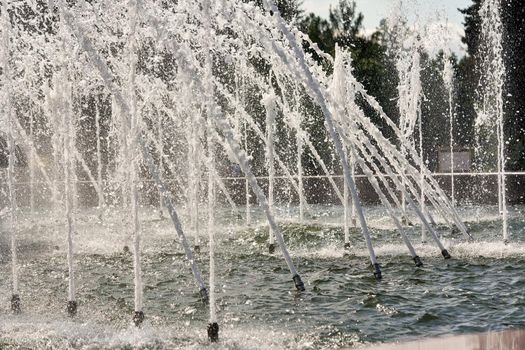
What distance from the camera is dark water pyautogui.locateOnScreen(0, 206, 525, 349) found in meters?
10.6

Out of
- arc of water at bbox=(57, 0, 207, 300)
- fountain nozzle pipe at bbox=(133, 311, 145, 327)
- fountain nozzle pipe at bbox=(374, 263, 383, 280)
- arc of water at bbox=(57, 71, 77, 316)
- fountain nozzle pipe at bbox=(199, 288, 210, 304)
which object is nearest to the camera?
fountain nozzle pipe at bbox=(133, 311, 145, 327)

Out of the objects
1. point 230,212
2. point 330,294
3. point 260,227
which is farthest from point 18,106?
point 330,294

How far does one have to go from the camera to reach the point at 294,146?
4822 centimetres

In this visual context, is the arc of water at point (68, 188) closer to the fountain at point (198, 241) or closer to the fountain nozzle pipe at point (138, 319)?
the fountain at point (198, 241)

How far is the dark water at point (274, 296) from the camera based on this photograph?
10578 millimetres

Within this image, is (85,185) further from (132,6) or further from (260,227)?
(132,6)

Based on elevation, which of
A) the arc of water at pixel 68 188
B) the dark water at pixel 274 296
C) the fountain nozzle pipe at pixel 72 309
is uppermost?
the arc of water at pixel 68 188

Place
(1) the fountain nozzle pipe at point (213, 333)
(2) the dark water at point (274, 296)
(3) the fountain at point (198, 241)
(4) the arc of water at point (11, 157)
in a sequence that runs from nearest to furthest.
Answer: (1) the fountain nozzle pipe at point (213, 333), (2) the dark water at point (274, 296), (3) the fountain at point (198, 241), (4) the arc of water at point (11, 157)

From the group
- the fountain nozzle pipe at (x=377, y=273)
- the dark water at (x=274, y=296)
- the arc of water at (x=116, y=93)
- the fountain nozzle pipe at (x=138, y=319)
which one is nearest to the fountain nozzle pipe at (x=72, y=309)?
the dark water at (x=274, y=296)

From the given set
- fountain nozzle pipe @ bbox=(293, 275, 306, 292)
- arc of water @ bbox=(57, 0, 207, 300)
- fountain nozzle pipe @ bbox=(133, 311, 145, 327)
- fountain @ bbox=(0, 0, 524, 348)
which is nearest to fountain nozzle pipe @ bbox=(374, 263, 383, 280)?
fountain @ bbox=(0, 0, 524, 348)

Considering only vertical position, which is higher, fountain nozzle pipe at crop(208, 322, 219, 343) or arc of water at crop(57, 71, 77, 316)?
arc of water at crop(57, 71, 77, 316)

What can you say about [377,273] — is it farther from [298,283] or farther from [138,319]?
[138,319]

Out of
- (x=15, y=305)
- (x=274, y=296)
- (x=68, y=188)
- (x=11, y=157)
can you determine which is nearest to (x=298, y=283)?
(x=274, y=296)

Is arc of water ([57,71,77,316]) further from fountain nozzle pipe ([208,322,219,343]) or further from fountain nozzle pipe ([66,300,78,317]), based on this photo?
fountain nozzle pipe ([208,322,219,343])
